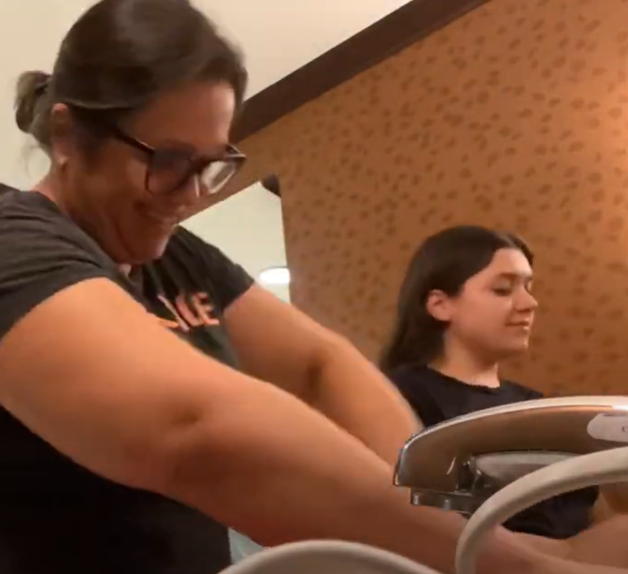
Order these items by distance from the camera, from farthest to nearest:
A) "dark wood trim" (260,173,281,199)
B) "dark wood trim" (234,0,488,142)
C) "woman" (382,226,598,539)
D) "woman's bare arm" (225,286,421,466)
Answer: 1. "dark wood trim" (260,173,281,199)
2. "dark wood trim" (234,0,488,142)
3. "woman" (382,226,598,539)
4. "woman's bare arm" (225,286,421,466)

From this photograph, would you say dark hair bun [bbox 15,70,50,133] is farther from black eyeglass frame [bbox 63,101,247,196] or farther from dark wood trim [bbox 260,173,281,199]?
dark wood trim [bbox 260,173,281,199]

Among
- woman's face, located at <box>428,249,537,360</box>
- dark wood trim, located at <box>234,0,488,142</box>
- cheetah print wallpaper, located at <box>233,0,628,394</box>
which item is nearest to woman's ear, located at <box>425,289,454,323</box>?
woman's face, located at <box>428,249,537,360</box>

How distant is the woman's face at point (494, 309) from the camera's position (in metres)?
1.61

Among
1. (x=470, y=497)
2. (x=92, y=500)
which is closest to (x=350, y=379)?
(x=92, y=500)

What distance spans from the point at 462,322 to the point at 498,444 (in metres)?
1.21

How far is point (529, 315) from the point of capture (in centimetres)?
163

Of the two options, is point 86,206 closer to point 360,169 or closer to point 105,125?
point 105,125

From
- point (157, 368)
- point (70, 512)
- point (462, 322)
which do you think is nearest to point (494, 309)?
point (462, 322)

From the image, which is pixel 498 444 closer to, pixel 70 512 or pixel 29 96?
pixel 70 512

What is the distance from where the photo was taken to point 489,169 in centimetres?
209

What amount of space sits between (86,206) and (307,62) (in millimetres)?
1654

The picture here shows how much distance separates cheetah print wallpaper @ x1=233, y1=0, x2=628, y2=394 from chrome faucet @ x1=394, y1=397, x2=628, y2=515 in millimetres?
1461

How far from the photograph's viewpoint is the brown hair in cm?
77

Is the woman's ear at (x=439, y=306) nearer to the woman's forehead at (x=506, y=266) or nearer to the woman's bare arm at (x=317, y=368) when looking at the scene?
the woman's forehead at (x=506, y=266)
